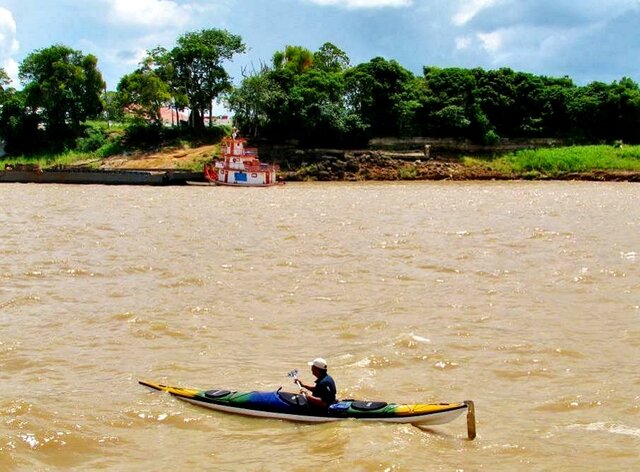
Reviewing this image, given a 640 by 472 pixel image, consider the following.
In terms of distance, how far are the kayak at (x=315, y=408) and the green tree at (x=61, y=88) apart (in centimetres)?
6118

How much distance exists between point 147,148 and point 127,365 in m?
55.0

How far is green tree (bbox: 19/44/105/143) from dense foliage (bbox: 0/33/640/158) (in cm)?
9

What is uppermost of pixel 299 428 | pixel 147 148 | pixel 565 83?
pixel 565 83

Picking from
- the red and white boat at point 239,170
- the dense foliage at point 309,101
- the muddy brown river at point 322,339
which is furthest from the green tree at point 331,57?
the muddy brown river at point 322,339

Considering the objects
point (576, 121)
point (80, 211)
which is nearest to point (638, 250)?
point (80, 211)

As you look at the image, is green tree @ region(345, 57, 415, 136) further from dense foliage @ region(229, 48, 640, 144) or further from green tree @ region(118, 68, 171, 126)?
green tree @ region(118, 68, 171, 126)

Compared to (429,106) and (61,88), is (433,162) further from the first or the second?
(61,88)

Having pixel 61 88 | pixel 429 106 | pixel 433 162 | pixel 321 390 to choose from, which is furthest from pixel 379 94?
pixel 321 390

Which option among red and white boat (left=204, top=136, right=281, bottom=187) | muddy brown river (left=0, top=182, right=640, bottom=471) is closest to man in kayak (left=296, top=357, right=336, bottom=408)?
muddy brown river (left=0, top=182, right=640, bottom=471)

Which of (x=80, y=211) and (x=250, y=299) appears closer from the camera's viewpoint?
(x=250, y=299)

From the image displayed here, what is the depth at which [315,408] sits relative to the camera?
848cm

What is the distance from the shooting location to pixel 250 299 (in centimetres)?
1466

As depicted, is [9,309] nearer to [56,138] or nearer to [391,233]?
[391,233]

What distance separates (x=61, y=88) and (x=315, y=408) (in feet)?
204
